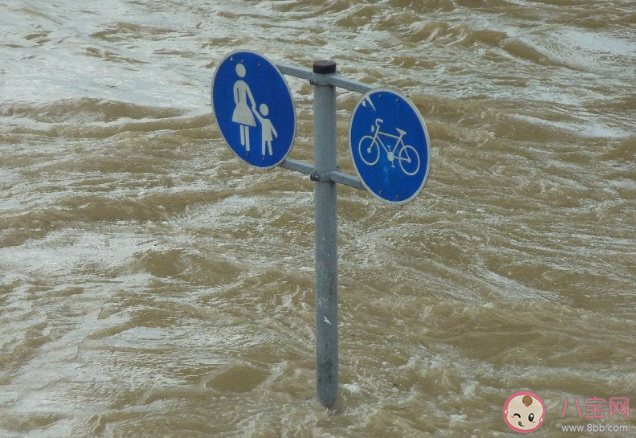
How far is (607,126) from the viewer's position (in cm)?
689

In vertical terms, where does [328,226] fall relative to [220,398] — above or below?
above

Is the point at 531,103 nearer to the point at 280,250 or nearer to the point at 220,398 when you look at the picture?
the point at 280,250

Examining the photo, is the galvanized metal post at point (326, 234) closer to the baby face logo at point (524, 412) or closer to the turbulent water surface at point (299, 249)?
the turbulent water surface at point (299, 249)

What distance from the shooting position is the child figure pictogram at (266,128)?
3084 millimetres

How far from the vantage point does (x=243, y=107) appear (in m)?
3.14

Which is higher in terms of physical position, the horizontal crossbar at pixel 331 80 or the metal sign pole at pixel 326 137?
the horizontal crossbar at pixel 331 80

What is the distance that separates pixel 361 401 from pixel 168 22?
6767 millimetres

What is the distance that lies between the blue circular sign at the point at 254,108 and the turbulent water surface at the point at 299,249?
1.05m

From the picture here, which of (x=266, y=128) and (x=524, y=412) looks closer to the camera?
(x=266, y=128)

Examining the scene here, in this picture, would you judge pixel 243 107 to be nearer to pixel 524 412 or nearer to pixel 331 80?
pixel 331 80

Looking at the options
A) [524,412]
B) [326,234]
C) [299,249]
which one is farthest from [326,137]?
[299,249]

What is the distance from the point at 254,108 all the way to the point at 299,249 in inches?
78.5

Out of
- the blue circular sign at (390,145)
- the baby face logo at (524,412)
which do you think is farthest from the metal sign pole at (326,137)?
the baby face logo at (524,412)

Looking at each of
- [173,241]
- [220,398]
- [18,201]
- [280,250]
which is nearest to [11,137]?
[18,201]
